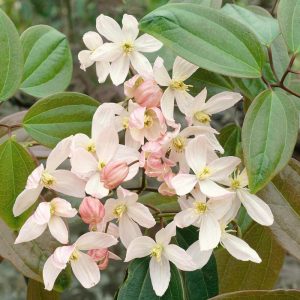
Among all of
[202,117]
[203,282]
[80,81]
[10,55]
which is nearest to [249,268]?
[203,282]

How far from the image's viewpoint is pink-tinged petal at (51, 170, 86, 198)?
1.90 feet

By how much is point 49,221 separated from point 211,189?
137 mm

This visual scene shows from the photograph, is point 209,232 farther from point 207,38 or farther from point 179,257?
point 207,38

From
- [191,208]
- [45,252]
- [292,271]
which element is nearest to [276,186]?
[191,208]

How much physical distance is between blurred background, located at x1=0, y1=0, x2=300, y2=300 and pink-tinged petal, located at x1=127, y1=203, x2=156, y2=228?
39 cm

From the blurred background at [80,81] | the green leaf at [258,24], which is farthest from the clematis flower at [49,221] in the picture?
the blurred background at [80,81]

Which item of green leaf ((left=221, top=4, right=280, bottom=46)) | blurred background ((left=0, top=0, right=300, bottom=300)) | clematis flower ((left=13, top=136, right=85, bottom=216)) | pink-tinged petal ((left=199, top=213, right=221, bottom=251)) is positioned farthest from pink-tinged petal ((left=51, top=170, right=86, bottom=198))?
blurred background ((left=0, top=0, right=300, bottom=300))

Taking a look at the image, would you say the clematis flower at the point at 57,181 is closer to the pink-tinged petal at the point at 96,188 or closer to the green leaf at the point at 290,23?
the pink-tinged petal at the point at 96,188

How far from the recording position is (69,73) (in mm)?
743

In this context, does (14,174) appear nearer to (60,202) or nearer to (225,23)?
(60,202)

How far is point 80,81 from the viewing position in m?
1.50

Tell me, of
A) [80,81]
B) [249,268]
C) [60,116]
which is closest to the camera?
[60,116]

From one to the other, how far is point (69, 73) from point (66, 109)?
10 centimetres

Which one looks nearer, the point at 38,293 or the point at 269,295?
the point at 269,295
